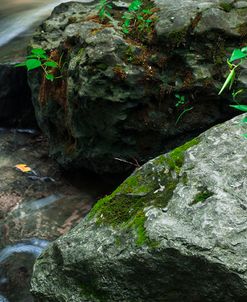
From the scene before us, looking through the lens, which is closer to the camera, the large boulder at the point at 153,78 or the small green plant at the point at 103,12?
the large boulder at the point at 153,78

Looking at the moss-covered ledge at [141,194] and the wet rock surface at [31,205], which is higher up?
the moss-covered ledge at [141,194]

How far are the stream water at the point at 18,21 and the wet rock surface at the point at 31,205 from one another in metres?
1.82

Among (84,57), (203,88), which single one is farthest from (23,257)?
(203,88)

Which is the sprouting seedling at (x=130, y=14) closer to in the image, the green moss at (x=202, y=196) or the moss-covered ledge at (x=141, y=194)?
the moss-covered ledge at (x=141, y=194)

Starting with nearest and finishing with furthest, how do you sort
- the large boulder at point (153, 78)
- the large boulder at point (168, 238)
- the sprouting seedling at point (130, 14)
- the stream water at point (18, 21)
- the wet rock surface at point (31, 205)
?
the large boulder at point (168, 238) → the wet rock surface at point (31, 205) → the large boulder at point (153, 78) → the sprouting seedling at point (130, 14) → the stream water at point (18, 21)

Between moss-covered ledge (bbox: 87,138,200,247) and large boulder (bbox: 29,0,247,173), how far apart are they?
121cm

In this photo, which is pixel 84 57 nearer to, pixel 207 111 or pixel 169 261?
pixel 207 111

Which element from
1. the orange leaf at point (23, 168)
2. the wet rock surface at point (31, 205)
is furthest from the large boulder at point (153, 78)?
the orange leaf at point (23, 168)

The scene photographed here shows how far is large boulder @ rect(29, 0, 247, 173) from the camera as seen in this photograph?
3955 mm

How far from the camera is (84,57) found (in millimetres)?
4145

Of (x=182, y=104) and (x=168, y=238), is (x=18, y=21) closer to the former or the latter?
(x=182, y=104)

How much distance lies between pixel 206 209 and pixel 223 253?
0.86 feet

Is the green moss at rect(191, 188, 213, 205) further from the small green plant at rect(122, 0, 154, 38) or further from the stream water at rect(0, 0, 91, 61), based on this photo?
the stream water at rect(0, 0, 91, 61)

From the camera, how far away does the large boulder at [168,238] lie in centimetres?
224
